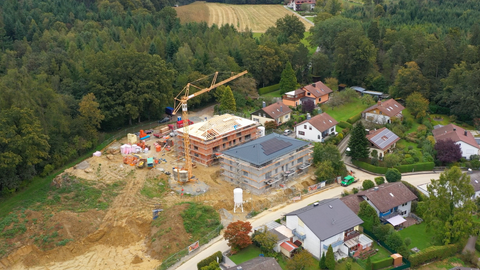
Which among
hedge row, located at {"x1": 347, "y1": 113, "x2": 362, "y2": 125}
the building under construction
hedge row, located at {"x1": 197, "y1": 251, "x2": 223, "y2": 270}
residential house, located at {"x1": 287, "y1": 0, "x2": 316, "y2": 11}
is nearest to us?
hedge row, located at {"x1": 197, "y1": 251, "x2": 223, "y2": 270}

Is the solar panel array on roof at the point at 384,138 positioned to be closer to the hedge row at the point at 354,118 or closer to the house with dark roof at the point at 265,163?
the hedge row at the point at 354,118

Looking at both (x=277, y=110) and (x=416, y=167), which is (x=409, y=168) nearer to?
(x=416, y=167)

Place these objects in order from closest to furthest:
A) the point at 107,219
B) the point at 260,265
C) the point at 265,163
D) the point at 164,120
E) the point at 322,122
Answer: the point at 260,265, the point at 107,219, the point at 265,163, the point at 322,122, the point at 164,120

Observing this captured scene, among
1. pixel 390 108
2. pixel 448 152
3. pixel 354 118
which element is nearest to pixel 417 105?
pixel 390 108

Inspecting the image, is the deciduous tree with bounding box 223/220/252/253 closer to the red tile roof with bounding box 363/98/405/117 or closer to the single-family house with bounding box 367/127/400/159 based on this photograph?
the single-family house with bounding box 367/127/400/159

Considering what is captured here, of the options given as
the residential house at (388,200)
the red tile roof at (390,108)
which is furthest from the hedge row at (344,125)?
the residential house at (388,200)

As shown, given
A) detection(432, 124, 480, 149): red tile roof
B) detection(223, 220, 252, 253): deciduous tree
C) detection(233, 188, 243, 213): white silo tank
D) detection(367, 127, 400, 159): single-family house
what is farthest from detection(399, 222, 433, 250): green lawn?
detection(432, 124, 480, 149): red tile roof
